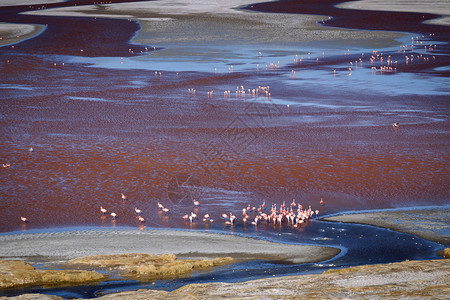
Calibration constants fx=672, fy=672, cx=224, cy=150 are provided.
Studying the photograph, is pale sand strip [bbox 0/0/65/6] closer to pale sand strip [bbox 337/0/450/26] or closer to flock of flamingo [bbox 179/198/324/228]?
pale sand strip [bbox 337/0/450/26]

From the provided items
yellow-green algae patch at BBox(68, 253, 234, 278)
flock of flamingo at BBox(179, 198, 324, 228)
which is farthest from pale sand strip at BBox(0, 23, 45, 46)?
yellow-green algae patch at BBox(68, 253, 234, 278)

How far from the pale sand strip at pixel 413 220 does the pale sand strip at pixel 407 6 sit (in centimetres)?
7510

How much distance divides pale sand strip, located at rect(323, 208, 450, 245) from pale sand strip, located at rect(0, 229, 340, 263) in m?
3.68

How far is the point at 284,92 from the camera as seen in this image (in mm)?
53656

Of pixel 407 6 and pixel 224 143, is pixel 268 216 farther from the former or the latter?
pixel 407 6

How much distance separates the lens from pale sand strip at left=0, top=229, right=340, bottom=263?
23.7m

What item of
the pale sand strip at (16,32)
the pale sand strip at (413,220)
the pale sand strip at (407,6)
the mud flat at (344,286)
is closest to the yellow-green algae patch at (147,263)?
the mud flat at (344,286)

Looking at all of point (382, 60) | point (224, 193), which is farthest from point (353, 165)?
point (382, 60)

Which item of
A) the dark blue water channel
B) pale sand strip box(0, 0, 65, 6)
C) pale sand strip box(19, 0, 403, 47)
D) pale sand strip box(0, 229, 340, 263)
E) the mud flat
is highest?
pale sand strip box(0, 0, 65, 6)

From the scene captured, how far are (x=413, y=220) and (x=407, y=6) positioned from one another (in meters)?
93.7

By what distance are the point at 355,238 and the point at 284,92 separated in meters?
29.3

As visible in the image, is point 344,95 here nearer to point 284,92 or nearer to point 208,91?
point 284,92

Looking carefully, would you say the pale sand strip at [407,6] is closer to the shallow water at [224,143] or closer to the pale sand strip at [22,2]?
the shallow water at [224,143]

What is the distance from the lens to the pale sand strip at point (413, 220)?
2567cm
